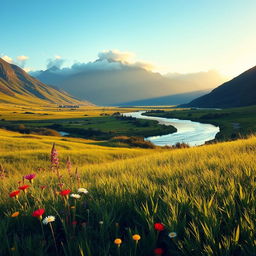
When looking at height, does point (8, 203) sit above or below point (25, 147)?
above

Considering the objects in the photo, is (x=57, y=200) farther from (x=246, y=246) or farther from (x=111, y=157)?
(x=111, y=157)

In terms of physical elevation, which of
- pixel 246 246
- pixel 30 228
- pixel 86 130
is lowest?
pixel 86 130

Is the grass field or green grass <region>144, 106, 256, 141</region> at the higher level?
the grass field

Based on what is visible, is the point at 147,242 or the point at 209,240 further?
the point at 147,242

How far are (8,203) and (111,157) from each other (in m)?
26.3

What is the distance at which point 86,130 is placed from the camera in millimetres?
93375

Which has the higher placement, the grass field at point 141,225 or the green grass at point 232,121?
the grass field at point 141,225

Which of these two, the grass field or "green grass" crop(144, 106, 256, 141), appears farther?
"green grass" crop(144, 106, 256, 141)

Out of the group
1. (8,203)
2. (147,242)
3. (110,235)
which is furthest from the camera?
(8,203)

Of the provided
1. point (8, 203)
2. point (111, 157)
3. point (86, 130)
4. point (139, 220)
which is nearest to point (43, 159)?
point (111, 157)

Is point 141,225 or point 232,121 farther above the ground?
point 141,225

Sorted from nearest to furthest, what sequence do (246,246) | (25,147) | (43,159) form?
(246,246) → (43,159) → (25,147)

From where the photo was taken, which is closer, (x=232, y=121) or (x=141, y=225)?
A: (x=141, y=225)

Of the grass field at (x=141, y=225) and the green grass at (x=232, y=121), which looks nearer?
the grass field at (x=141, y=225)
